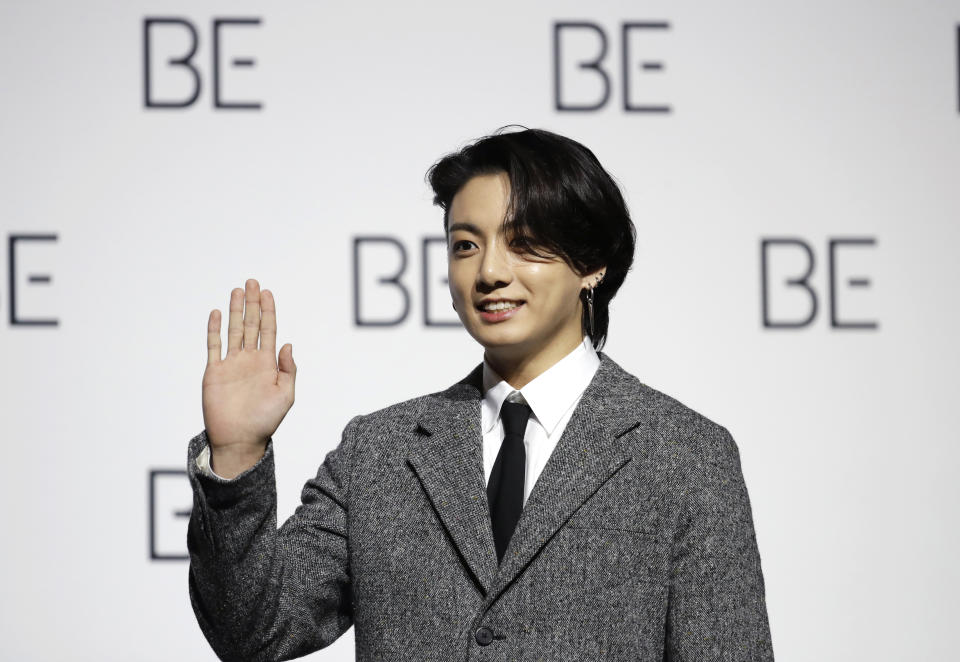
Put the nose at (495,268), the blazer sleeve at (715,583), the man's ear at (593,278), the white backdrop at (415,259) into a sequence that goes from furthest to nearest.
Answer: the white backdrop at (415,259)
the man's ear at (593,278)
the nose at (495,268)
the blazer sleeve at (715,583)

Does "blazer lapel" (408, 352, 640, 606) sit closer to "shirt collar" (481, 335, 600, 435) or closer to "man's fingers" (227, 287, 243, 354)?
"shirt collar" (481, 335, 600, 435)

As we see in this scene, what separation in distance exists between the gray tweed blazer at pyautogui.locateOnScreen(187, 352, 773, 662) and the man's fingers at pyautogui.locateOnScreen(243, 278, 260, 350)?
0.12 metres

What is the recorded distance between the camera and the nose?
3.70 feet

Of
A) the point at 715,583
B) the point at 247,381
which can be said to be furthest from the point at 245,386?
the point at 715,583

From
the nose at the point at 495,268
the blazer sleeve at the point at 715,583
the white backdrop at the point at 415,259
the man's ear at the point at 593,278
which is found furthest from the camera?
the white backdrop at the point at 415,259

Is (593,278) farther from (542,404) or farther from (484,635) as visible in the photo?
(484,635)

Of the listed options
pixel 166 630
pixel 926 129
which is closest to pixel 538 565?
pixel 166 630

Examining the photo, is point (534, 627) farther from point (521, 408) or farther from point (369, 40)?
point (369, 40)

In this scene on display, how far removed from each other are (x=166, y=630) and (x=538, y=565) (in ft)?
5.08

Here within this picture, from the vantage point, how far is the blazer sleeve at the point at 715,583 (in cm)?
102

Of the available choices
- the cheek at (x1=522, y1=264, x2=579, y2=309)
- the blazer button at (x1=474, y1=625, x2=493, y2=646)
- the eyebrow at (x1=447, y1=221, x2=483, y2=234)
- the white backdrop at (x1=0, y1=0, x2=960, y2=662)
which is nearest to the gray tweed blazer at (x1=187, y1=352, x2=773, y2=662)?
the blazer button at (x1=474, y1=625, x2=493, y2=646)

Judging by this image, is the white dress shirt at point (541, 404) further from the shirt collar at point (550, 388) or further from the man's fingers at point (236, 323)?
the man's fingers at point (236, 323)

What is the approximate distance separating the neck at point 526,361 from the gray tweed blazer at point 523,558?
0.06 m

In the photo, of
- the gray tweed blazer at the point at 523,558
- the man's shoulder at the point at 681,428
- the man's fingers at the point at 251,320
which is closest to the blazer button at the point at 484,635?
the gray tweed blazer at the point at 523,558
